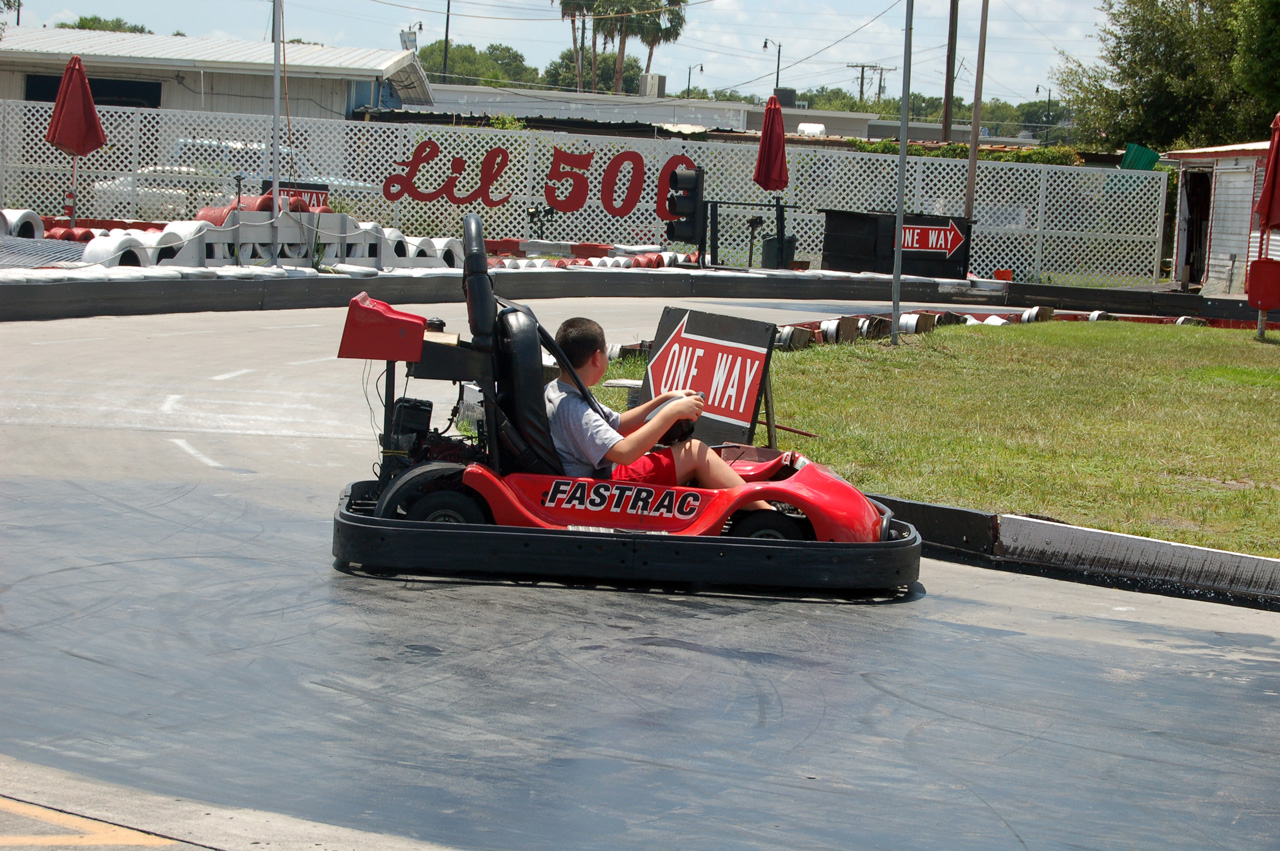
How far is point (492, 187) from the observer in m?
24.9

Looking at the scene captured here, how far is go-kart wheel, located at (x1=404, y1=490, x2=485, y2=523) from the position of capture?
17.6ft

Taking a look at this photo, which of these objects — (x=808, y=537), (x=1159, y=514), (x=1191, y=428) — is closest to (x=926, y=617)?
(x=808, y=537)

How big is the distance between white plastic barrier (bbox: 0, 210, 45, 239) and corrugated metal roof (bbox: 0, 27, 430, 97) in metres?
15.7

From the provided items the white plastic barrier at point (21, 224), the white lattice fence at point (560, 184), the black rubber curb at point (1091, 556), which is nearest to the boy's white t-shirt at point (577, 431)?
the black rubber curb at point (1091, 556)

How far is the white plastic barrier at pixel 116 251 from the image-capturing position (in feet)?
51.4

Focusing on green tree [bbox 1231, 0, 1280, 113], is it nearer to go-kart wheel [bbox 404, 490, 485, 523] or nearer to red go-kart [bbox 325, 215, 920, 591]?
red go-kart [bbox 325, 215, 920, 591]

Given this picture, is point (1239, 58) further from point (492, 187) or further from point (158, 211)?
point (158, 211)

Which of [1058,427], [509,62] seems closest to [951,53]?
[1058,427]

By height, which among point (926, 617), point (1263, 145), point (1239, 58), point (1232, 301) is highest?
point (1239, 58)

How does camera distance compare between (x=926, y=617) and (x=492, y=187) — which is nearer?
(x=926, y=617)

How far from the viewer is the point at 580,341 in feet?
17.8

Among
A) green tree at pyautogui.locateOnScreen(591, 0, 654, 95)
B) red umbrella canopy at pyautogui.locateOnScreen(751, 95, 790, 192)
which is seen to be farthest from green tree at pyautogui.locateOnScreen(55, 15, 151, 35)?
red umbrella canopy at pyautogui.locateOnScreen(751, 95, 790, 192)

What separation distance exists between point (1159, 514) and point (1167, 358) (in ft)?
24.6

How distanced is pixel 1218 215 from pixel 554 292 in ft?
45.0
